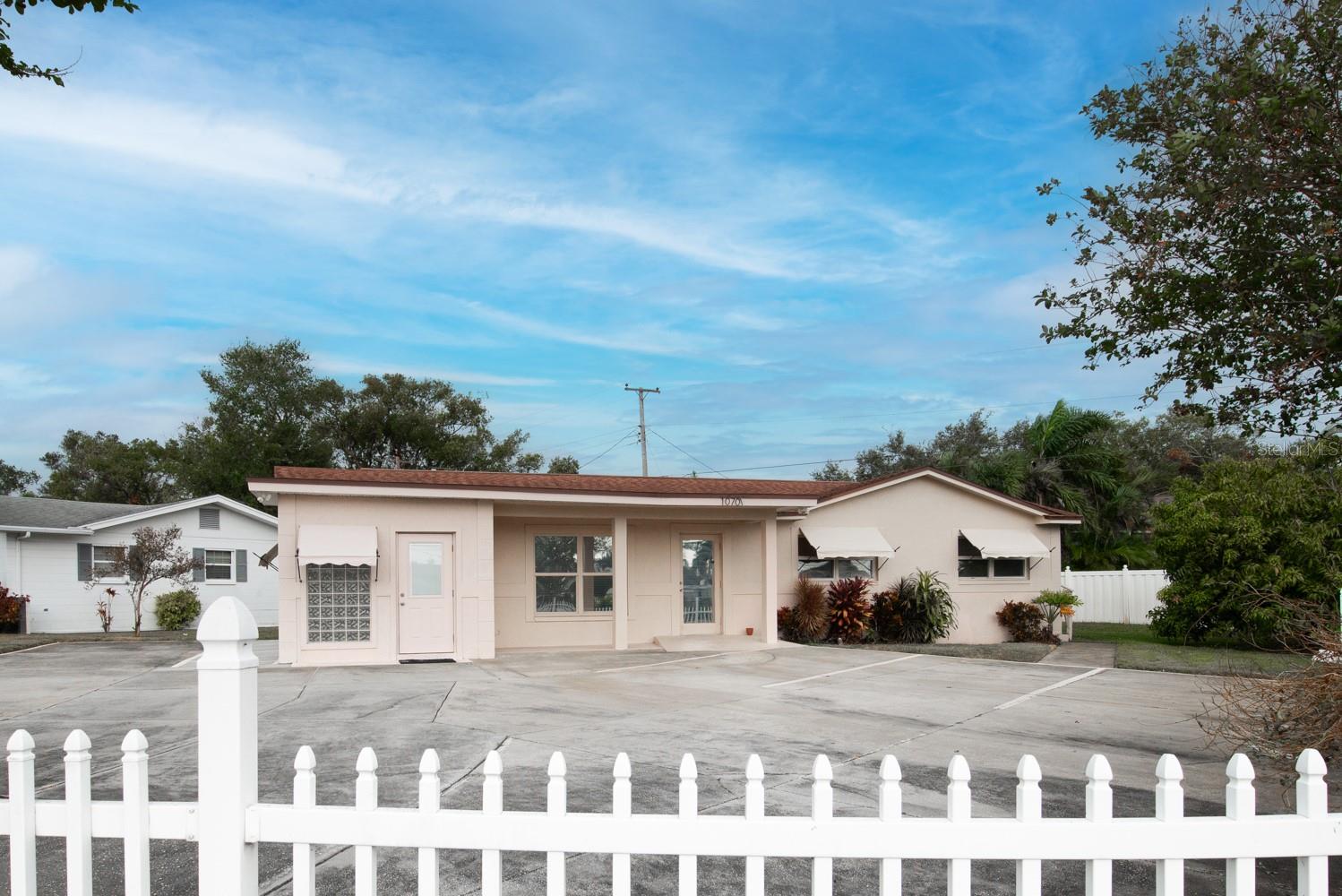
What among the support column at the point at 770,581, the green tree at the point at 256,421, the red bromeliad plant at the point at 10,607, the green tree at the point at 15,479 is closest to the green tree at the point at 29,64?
the support column at the point at 770,581

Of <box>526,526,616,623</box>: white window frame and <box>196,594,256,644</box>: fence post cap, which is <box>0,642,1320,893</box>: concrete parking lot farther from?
<box>526,526,616,623</box>: white window frame

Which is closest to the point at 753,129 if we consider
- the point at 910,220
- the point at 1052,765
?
the point at 910,220

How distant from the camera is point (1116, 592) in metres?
27.2

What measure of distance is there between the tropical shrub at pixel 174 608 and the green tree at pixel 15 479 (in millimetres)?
32502

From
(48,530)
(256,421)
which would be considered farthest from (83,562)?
(256,421)

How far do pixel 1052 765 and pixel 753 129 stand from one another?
11.9 m

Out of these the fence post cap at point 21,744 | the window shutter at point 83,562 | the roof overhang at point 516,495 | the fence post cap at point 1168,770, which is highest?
the roof overhang at point 516,495

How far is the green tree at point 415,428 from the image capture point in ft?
128

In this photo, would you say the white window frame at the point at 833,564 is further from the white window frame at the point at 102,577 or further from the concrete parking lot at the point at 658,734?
the white window frame at the point at 102,577

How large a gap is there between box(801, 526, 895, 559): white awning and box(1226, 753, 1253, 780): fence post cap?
17415 millimetres

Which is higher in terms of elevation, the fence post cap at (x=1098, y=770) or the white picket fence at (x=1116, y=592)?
the fence post cap at (x=1098, y=770)

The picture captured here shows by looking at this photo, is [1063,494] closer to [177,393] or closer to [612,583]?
[612,583]

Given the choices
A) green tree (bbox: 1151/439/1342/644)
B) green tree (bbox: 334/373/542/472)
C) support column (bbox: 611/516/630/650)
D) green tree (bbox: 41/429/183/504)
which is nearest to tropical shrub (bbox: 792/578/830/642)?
support column (bbox: 611/516/630/650)

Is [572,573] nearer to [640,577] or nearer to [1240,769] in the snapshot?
[640,577]
